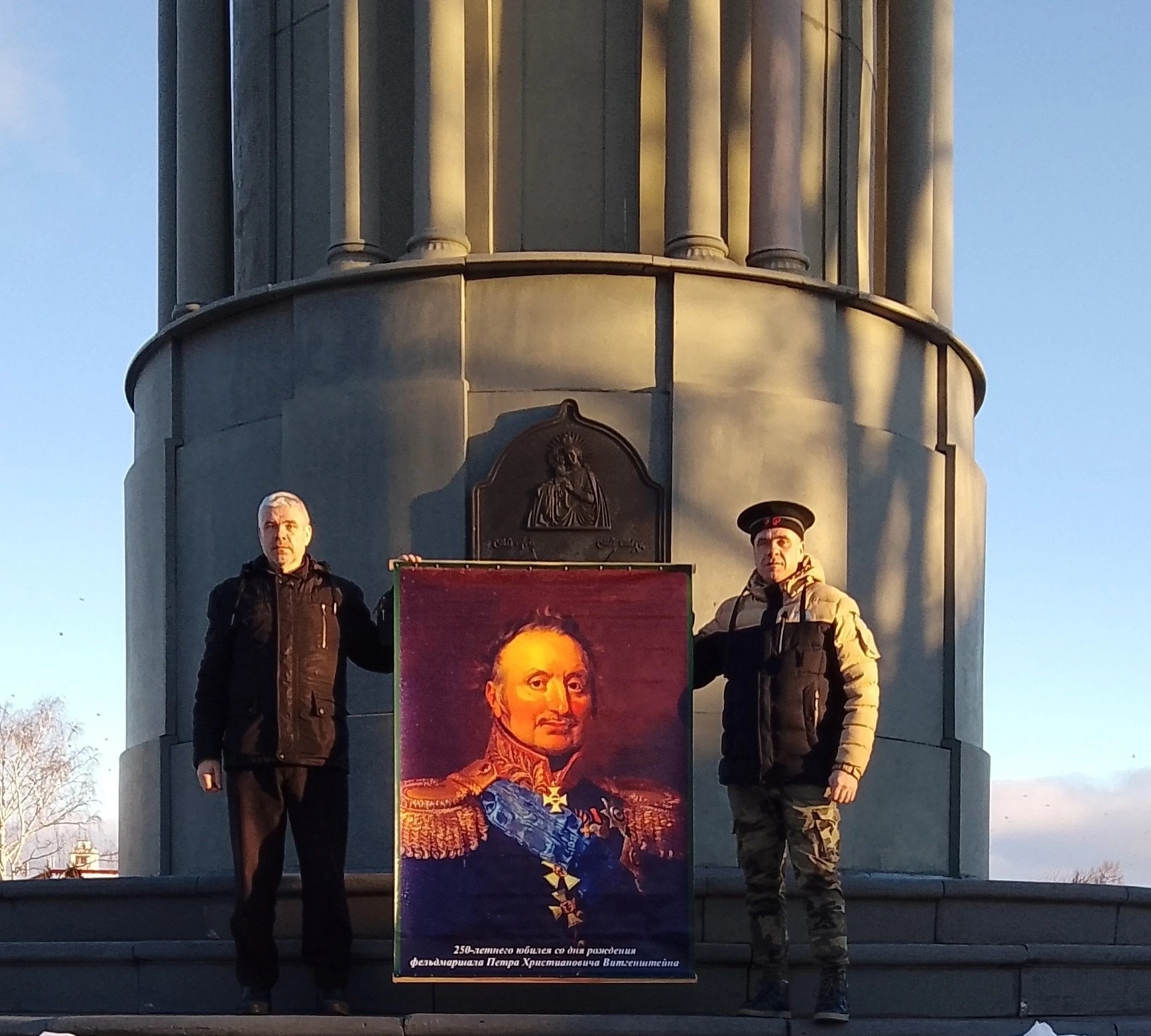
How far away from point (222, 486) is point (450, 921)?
5.00 meters

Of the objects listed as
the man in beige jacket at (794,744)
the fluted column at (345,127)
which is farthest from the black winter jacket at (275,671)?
the fluted column at (345,127)

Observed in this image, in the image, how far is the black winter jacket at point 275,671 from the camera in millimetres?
8320

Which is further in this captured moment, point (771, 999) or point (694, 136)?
point (694, 136)

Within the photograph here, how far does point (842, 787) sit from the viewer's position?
7961mm

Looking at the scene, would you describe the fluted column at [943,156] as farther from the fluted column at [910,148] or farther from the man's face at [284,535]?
the man's face at [284,535]

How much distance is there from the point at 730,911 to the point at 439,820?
1.39m

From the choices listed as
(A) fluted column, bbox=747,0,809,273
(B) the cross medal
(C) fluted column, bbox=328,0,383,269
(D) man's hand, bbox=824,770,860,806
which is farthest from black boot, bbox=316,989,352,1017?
(A) fluted column, bbox=747,0,809,273

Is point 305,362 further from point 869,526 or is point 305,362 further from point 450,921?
point 450,921

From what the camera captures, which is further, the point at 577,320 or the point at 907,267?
the point at 907,267

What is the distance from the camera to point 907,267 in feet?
45.2

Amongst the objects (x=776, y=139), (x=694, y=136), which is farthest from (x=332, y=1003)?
(x=776, y=139)

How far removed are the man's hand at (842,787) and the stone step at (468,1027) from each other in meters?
0.88

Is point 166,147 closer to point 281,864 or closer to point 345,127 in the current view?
point 345,127

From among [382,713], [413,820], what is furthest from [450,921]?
[382,713]
